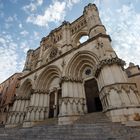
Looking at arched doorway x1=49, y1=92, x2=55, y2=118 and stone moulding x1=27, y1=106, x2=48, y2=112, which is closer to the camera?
stone moulding x1=27, y1=106, x2=48, y2=112

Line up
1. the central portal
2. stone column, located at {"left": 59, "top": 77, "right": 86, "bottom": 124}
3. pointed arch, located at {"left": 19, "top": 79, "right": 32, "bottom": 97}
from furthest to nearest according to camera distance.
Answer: pointed arch, located at {"left": 19, "top": 79, "right": 32, "bottom": 97}, the central portal, stone column, located at {"left": 59, "top": 77, "right": 86, "bottom": 124}

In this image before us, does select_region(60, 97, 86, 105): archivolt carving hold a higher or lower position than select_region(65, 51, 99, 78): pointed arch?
lower

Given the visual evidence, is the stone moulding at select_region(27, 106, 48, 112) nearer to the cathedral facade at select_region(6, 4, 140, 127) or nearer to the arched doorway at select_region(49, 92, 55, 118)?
the cathedral facade at select_region(6, 4, 140, 127)

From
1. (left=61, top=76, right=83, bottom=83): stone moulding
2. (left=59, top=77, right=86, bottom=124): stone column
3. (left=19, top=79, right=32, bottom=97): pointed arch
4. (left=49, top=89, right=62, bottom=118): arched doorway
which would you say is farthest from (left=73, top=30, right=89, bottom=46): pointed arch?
(left=19, top=79, right=32, bottom=97): pointed arch

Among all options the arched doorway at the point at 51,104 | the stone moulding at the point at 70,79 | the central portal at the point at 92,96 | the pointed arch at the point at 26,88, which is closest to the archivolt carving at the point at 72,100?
the central portal at the point at 92,96

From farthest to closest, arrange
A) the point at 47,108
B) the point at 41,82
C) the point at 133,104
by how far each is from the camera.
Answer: the point at 41,82 → the point at 47,108 → the point at 133,104

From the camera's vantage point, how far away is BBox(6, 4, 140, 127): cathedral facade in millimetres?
7543

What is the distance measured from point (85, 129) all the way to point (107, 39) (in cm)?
841

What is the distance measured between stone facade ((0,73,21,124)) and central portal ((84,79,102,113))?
1560 cm

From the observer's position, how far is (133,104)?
6.96 metres

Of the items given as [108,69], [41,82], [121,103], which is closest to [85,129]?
[121,103]

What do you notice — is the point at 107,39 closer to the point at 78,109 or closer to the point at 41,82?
the point at 78,109

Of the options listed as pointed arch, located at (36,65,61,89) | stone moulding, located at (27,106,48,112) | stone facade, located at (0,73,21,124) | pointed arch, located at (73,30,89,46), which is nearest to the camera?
stone moulding, located at (27,106,48,112)

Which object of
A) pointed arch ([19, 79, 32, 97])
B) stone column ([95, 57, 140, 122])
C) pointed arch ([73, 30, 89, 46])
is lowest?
stone column ([95, 57, 140, 122])
